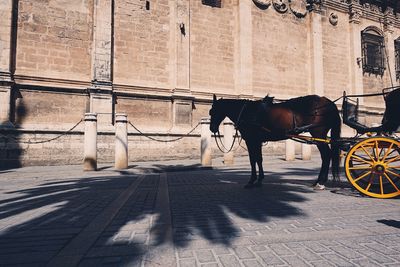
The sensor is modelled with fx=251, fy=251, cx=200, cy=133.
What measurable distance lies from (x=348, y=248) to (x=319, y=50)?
17.1 meters

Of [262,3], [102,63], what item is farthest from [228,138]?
[262,3]

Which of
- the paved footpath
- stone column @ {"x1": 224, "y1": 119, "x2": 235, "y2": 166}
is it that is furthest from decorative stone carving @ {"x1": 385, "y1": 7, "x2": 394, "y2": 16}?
the paved footpath

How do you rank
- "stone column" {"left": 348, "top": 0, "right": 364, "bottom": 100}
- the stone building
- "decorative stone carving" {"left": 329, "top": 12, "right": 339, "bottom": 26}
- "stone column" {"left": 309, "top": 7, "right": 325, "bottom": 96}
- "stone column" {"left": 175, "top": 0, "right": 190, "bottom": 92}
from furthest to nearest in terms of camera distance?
"stone column" {"left": 348, "top": 0, "right": 364, "bottom": 100} < "decorative stone carving" {"left": 329, "top": 12, "right": 339, "bottom": 26} < "stone column" {"left": 309, "top": 7, "right": 325, "bottom": 96} < "stone column" {"left": 175, "top": 0, "right": 190, "bottom": 92} < the stone building

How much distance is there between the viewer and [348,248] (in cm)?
205

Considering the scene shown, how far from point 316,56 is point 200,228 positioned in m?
16.7

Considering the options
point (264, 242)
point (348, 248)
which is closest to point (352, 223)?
point (348, 248)

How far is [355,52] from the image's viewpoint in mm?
17859

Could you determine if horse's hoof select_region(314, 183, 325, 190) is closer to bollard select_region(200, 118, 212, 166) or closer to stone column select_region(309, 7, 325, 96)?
bollard select_region(200, 118, 212, 166)

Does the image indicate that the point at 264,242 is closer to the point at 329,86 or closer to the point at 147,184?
the point at 147,184

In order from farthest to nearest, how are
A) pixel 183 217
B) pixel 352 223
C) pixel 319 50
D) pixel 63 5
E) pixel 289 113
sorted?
pixel 319 50, pixel 63 5, pixel 289 113, pixel 183 217, pixel 352 223

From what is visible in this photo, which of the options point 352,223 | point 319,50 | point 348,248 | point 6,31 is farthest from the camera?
point 319,50

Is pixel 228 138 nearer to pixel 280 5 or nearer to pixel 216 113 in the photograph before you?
pixel 216 113

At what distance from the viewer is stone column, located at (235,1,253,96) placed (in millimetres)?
14180

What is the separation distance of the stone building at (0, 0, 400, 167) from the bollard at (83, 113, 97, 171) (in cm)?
245
